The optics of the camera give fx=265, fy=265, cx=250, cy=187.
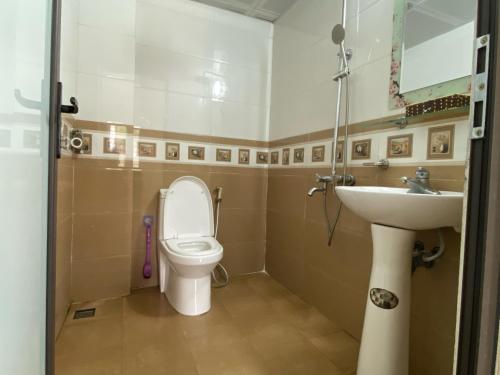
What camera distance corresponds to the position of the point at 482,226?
43 cm

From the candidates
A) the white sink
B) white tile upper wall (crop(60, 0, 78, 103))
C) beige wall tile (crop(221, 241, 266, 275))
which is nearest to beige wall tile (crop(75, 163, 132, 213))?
white tile upper wall (crop(60, 0, 78, 103))

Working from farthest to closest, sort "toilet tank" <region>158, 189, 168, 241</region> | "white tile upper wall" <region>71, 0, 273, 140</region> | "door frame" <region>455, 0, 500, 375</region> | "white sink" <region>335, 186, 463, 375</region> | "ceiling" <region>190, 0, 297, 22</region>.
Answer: "ceiling" <region>190, 0, 297, 22</region>
"toilet tank" <region>158, 189, 168, 241</region>
"white tile upper wall" <region>71, 0, 273, 140</region>
"white sink" <region>335, 186, 463, 375</region>
"door frame" <region>455, 0, 500, 375</region>

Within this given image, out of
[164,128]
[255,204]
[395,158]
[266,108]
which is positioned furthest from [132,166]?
[395,158]

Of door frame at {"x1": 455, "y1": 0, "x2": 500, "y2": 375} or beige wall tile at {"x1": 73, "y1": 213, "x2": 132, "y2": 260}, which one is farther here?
beige wall tile at {"x1": 73, "y1": 213, "x2": 132, "y2": 260}

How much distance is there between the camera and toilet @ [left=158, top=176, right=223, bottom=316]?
1601 millimetres

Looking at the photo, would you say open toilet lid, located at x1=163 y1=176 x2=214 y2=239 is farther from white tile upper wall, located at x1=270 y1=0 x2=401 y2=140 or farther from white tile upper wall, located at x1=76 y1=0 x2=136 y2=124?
white tile upper wall, located at x1=270 y1=0 x2=401 y2=140

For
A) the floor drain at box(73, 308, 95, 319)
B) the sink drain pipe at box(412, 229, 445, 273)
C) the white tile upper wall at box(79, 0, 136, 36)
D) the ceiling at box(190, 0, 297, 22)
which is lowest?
the floor drain at box(73, 308, 95, 319)

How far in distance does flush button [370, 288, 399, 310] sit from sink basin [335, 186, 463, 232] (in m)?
0.26

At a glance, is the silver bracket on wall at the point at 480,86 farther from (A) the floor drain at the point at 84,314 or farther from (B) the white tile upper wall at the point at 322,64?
(A) the floor drain at the point at 84,314

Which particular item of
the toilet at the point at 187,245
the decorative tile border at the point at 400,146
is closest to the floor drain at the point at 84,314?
the toilet at the point at 187,245

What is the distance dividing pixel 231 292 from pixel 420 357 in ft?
4.03

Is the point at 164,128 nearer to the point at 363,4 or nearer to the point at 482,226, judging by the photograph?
the point at 363,4

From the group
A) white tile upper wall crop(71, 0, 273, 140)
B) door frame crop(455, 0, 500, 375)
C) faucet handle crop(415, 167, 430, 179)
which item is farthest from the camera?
white tile upper wall crop(71, 0, 273, 140)

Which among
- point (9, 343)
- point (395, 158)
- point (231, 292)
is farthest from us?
point (231, 292)
